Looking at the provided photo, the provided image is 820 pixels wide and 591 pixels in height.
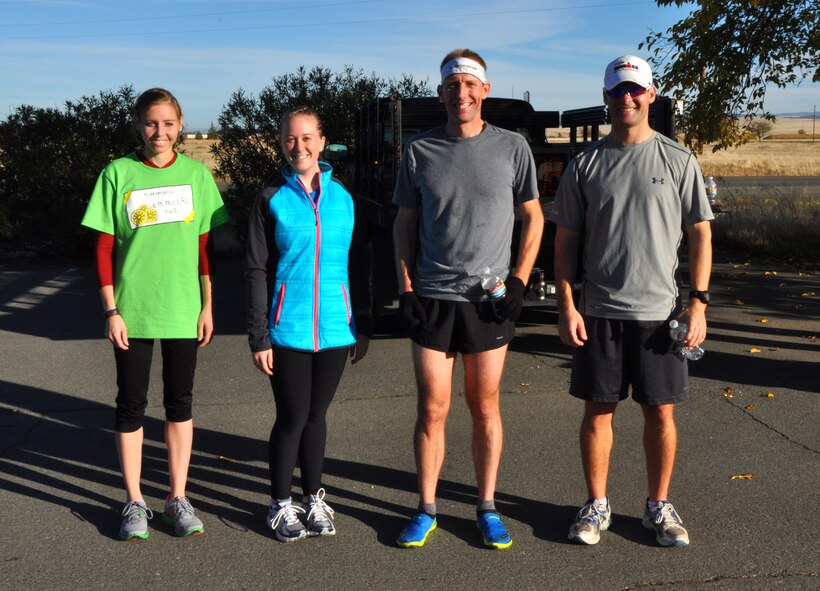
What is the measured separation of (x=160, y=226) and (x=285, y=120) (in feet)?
2.33

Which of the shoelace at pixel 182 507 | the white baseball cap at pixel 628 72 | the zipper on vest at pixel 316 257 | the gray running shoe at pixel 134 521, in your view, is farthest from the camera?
the shoelace at pixel 182 507

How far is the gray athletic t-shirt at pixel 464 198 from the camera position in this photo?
3.68 m

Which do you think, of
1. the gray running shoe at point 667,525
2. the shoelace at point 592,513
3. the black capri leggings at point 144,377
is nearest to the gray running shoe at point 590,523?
the shoelace at point 592,513

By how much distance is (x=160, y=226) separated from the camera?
3906 millimetres

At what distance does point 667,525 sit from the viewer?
12.5 feet

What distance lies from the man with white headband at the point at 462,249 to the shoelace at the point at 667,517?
646 millimetres

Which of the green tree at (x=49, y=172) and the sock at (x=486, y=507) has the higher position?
the green tree at (x=49, y=172)

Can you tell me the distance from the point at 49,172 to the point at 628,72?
502 inches

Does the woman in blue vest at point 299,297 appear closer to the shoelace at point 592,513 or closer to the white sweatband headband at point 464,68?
the white sweatband headband at point 464,68

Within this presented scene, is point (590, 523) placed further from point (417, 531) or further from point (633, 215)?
point (633, 215)

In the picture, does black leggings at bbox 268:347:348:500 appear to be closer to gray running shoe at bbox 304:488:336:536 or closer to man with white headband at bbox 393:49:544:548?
Answer: gray running shoe at bbox 304:488:336:536

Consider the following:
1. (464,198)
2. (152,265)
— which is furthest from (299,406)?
(464,198)

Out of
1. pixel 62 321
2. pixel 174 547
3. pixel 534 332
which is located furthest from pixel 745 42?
pixel 174 547

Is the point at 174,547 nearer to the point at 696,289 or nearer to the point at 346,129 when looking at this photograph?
the point at 696,289
